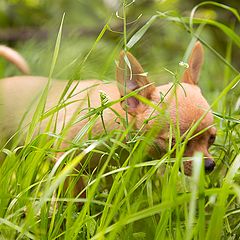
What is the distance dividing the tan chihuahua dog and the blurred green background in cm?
116

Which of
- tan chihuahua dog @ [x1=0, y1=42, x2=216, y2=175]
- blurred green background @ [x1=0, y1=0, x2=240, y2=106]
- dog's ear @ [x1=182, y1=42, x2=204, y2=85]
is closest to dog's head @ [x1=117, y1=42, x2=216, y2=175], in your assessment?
tan chihuahua dog @ [x1=0, y1=42, x2=216, y2=175]

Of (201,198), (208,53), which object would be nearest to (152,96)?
(201,198)

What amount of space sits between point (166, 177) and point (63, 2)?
4998 millimetres

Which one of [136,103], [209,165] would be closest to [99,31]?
[136,103]

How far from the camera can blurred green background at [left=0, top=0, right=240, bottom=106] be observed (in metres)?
5.64

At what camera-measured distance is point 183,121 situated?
3.13 meters

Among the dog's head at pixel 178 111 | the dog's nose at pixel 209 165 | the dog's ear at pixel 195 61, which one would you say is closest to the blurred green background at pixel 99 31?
the dog's ear at pixel 195 61

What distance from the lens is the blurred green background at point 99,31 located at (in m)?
5.64

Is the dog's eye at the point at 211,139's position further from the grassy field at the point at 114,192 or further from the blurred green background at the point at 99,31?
the blurred green background at the point at 99,31

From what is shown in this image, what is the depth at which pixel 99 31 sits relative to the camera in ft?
21.7

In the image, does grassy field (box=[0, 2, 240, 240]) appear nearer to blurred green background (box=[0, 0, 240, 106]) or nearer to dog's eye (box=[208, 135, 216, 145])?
dog's eye (box=[208, 135, 216, 145])

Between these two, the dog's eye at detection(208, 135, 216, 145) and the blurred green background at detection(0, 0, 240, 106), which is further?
the blurred green background at detection(0, 0, 240, 106)

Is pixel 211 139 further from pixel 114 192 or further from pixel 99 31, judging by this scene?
pixel 99 31

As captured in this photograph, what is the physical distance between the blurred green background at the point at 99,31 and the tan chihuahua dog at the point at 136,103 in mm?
1160
